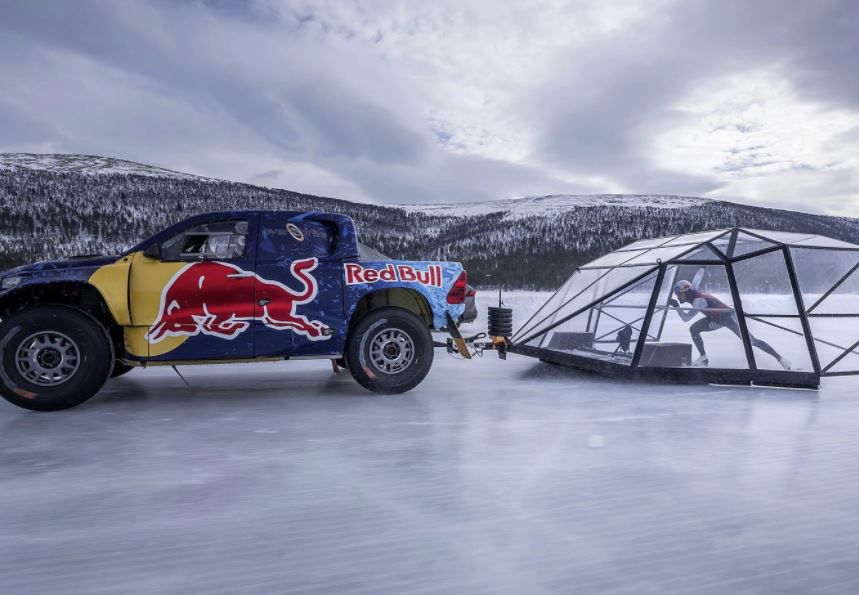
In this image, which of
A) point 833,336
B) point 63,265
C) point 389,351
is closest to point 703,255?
point 833,336

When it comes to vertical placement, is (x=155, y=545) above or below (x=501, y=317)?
below

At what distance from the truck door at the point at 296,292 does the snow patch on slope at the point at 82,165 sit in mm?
124902

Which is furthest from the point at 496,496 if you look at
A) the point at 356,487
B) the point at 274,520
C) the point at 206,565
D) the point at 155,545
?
the point at 155,545

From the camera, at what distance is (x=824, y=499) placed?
2777 millimetres

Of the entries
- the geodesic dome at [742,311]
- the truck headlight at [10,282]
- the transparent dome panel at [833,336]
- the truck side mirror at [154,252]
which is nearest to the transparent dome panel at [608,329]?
the geodesic dome at [742,311]

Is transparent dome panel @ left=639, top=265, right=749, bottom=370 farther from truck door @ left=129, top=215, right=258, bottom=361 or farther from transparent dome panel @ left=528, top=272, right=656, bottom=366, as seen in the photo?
truck door @ left=129, top=215, right=258, bottom=361

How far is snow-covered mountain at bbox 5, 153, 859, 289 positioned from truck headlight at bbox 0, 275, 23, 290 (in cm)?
4835

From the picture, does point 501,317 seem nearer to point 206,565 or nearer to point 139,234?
point 206,565

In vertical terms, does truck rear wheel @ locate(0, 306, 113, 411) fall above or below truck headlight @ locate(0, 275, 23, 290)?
below

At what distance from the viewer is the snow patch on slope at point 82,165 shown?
13038cm

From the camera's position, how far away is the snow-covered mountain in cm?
7075

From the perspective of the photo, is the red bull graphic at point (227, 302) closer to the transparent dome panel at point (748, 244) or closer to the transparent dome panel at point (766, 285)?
the transparent dome panel at point (766, 285)

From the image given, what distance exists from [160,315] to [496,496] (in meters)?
3.49

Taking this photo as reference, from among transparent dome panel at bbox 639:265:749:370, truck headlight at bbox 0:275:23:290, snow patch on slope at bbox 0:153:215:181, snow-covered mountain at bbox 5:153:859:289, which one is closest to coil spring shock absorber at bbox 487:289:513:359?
transparent dome panel at bbox 639:265:749:370
